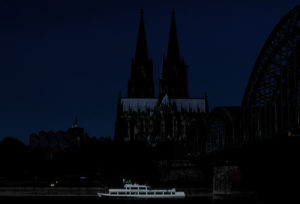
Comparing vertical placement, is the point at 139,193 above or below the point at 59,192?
below

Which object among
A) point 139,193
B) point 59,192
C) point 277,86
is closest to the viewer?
point 277,86

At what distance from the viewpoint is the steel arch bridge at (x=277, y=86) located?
48438 millimetres

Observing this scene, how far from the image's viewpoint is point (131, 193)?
8775 centimetres

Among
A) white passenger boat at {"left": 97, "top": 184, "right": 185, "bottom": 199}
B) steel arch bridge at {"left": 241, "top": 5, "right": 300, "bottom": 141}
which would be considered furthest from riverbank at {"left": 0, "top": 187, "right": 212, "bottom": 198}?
steel arch bridge at {"left": 241, "top": 5, "right": 300, "bottom": 141}

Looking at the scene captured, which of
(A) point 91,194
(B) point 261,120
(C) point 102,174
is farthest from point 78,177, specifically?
(B) point 261,120

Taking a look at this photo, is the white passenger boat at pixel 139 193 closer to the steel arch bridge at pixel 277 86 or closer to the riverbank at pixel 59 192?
the riverbank at pixel 59 192

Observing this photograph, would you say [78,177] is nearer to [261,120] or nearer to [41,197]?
[41,197]

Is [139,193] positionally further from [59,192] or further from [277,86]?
[277,86]

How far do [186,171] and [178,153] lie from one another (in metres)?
61.5


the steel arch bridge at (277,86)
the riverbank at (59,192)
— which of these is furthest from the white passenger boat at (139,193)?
the steel arch bridge at (277,86)

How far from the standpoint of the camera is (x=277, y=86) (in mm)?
55531

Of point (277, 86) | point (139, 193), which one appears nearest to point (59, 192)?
point (139, 193)

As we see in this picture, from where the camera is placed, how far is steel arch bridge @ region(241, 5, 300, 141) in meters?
48.4

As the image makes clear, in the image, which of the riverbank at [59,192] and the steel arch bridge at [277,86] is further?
the riverbank at [59,192]
